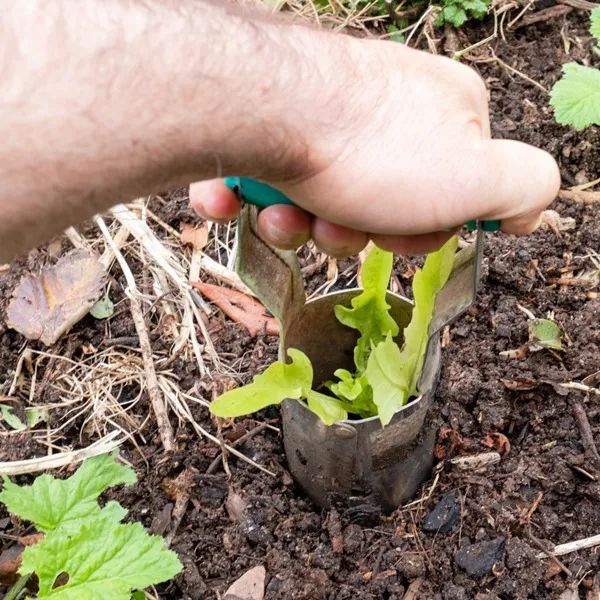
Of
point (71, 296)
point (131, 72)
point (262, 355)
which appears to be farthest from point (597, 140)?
point (131, 72)

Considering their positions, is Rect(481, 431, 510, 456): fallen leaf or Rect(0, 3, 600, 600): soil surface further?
Rect(481, 431, 510, 456): fallen leaf

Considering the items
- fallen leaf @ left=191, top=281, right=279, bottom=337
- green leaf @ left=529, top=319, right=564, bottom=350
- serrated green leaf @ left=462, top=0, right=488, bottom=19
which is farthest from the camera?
serrated green leaf @ left=462, top=0, right=488, bottom=19

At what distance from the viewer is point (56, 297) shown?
82.4 inches

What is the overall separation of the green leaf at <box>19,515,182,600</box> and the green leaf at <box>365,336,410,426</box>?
1.40 ft

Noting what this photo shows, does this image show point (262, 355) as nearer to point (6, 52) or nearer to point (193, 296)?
point (193, 296)

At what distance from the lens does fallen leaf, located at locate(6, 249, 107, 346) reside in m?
2.04

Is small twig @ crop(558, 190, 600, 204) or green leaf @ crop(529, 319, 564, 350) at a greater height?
small twig @ crop(558, 190, 600, 204)

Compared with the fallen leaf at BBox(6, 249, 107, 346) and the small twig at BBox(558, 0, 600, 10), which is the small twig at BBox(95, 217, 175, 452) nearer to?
the fallen leaf at BBox(6, 249, 107, 346)

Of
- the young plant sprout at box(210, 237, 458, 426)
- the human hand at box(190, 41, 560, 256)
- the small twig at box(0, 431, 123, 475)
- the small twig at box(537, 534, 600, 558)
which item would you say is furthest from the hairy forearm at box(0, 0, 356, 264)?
the small twig at box(537, 534, 600, 558)

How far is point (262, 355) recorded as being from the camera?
1.98 m

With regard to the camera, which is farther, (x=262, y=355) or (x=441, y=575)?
(x=262, y=355)

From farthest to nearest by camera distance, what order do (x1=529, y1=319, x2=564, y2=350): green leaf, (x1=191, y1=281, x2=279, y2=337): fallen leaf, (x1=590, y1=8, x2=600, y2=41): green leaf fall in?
(x1=590, y1=8, x2=600, y2=41): green leaf → (x1=191, y1=281, x2=279, y2=337): fallen leaf → (x1=529, y1=319, x2=564, y2=350): green leaf

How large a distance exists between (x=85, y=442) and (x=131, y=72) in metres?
1.02

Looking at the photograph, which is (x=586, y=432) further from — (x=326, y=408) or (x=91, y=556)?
(x=91, y=556)
